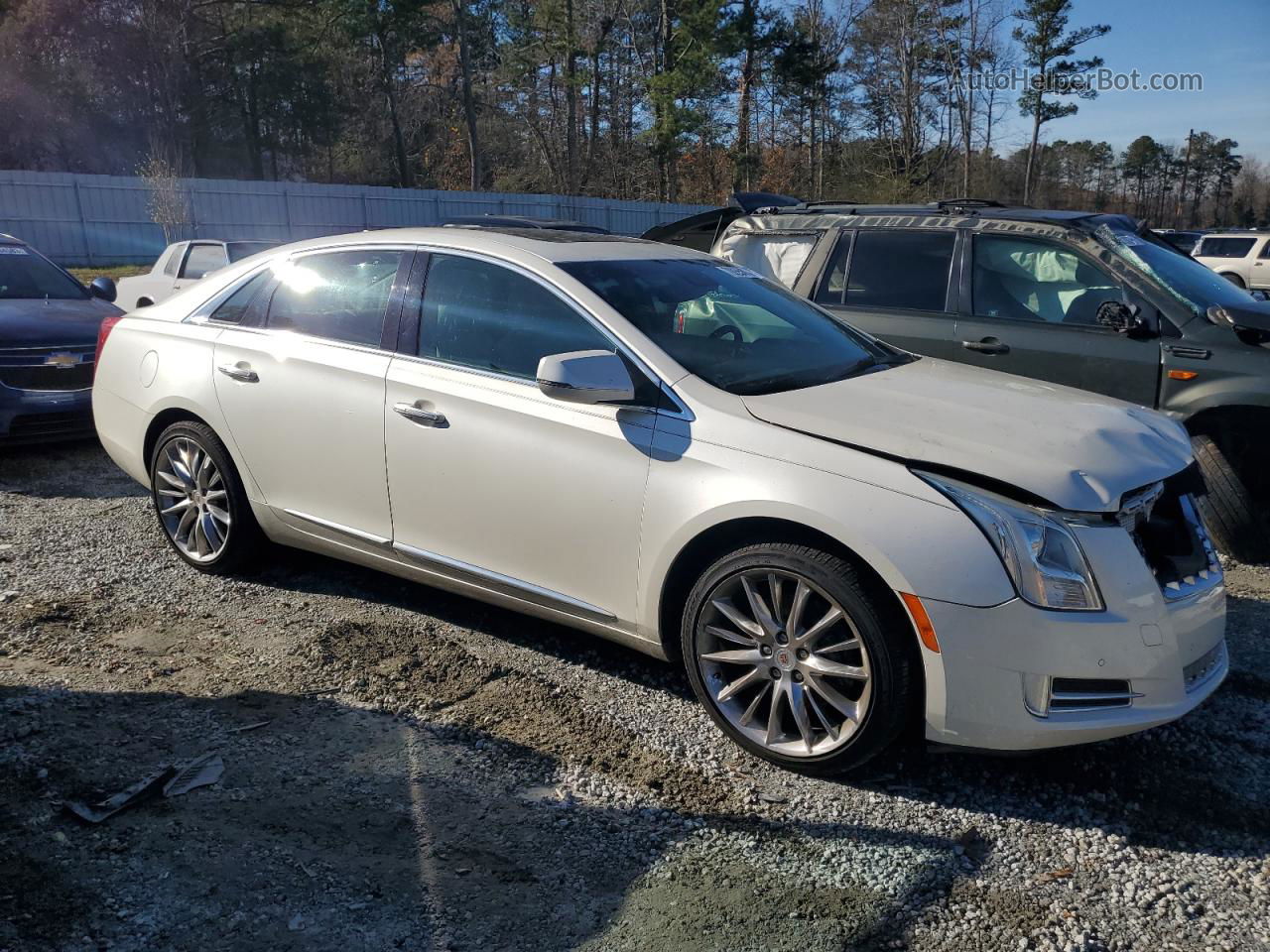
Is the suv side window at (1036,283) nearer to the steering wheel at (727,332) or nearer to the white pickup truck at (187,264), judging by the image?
the steering wheel at (727,332)

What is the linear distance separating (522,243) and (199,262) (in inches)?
429

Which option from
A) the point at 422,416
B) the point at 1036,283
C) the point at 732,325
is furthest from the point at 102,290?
the point at 1036,283

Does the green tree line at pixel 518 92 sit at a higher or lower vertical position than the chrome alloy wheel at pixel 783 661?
higher

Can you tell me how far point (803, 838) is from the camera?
119 inches

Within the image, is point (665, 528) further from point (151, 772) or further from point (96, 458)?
point (96, 458)

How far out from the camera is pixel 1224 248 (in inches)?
1008

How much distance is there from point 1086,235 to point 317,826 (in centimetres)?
513

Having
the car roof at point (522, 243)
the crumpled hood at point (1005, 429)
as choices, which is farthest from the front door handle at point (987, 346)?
the car roof at point (522, 243)

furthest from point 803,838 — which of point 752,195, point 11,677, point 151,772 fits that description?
point 752,195

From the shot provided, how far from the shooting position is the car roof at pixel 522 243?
4289 mm

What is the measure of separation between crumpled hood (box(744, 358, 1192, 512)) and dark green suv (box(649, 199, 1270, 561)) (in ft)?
6.11

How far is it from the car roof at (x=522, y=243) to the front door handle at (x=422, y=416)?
715 millimetres

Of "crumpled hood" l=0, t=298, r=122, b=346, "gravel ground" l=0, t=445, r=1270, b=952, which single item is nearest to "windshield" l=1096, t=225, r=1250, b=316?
"gravel ground" l=0, t=445, r=1270, b=952

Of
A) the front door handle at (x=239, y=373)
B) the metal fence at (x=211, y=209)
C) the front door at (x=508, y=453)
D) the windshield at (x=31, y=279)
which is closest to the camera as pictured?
the front door at (x=508, y=453)
